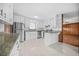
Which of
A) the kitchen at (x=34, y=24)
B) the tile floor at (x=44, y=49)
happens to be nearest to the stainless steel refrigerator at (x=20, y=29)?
the kitchen at (x=34, y=24)

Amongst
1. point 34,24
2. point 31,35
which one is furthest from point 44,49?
point 34,24

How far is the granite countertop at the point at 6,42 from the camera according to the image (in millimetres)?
1064

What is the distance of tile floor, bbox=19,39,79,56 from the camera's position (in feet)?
4.68

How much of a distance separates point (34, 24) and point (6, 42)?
0.51 metres

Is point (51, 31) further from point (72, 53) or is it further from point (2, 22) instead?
point (2, 22)

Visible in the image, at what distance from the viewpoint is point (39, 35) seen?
5.00ft

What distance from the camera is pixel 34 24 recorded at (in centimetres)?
150

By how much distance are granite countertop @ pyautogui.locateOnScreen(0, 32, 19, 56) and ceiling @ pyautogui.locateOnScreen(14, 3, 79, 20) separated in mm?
398

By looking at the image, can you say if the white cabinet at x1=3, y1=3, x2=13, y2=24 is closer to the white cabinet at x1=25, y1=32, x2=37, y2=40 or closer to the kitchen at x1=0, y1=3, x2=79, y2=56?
the kitchen at x1=0, y1=3, x2=79, y2=56

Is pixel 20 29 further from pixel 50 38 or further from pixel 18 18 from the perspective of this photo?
pixel 50 38

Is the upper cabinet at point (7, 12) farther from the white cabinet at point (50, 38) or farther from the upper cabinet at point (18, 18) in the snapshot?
the white cabinet at point (50, 38)

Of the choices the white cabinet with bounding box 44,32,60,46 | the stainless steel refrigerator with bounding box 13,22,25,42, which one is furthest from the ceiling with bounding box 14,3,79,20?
the white cabinet with bounding box 44,32,60,46

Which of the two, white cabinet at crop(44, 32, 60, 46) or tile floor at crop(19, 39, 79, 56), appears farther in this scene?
white cabinet at crop(44, 32, 60, 46)

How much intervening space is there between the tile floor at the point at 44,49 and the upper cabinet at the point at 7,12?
45 centimetres
